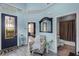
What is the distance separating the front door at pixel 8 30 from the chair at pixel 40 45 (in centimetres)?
34

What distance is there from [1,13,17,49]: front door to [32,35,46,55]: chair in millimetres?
341

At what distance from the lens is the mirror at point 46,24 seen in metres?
1.75

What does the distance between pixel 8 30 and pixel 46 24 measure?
25.2 inches

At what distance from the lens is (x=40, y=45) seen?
1.76 meters

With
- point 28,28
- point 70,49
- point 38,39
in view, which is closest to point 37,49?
point 38,39

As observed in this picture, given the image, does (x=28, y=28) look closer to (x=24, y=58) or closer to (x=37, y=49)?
(x=37, y=49)

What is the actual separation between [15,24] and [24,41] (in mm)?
321

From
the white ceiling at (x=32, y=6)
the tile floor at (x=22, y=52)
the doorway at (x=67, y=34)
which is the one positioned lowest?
the tile floor at (x=22, y=52)

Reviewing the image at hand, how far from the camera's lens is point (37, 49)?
1748mm

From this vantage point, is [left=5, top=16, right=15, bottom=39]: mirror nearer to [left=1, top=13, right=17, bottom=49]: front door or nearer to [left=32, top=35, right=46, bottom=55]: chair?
[left=1, top=13, right=17, bottom=49]: front door

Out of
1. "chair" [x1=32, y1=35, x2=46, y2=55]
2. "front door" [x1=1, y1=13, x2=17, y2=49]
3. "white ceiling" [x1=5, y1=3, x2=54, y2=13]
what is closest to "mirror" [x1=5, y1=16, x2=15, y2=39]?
"front door" [x1=1, y1=13, x2=17, y2=49]

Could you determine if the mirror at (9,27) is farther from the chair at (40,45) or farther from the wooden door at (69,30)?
the wooden door at (69,30)

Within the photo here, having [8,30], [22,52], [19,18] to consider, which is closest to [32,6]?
[19,18]

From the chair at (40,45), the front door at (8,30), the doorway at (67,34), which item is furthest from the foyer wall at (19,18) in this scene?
the doorway at (67,34)
